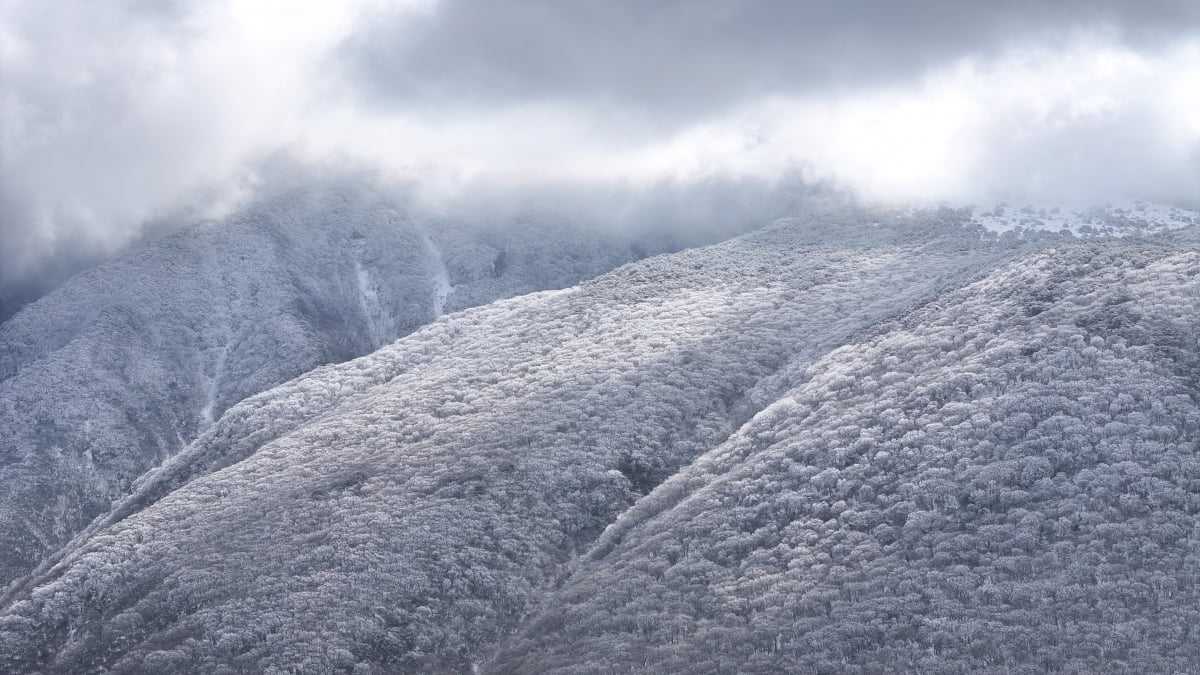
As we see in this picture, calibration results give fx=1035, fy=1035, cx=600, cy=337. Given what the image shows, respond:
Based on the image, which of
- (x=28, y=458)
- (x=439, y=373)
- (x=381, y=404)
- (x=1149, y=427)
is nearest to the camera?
(x=1149, y=427)

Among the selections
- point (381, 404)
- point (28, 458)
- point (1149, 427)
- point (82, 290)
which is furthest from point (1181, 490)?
point (82, 290)

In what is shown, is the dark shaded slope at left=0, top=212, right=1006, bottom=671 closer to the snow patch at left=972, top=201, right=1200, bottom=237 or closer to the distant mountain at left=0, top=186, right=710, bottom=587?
the snow patch at left=972, top=201, right=1200, bottom=237

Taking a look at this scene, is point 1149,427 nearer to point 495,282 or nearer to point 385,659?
point 385,659

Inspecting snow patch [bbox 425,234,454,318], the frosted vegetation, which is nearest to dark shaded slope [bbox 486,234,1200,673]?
the frosted vegetation

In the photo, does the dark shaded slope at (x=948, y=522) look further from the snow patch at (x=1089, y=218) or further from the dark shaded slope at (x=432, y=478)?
the snow patch at (x=1089, y=218)

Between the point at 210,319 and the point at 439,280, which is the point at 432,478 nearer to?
the point at 210,319

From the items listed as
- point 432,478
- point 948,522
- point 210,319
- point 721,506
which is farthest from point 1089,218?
point 210,319

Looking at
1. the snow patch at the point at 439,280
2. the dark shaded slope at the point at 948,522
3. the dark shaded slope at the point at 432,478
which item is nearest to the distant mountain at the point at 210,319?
the snow patch at the point at 439,280
